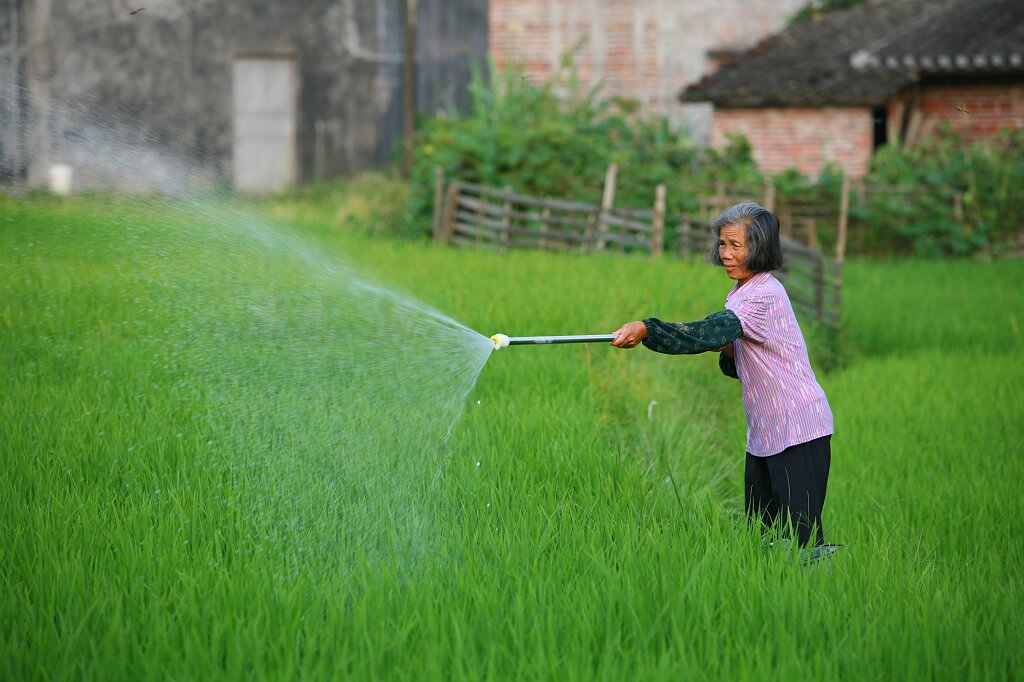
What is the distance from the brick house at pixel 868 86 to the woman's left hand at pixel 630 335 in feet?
47.8

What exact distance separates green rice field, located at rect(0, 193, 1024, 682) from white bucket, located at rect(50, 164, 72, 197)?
9883mm

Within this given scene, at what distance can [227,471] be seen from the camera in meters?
4.24

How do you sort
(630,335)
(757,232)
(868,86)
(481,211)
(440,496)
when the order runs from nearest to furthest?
(630,335) < (757,232) < (440,496) < (481,211) < (868,86)

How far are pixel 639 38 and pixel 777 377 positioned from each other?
17650 mm

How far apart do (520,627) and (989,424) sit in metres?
4.77

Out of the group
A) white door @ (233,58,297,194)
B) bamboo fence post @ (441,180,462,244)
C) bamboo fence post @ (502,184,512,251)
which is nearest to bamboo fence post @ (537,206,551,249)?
bamboo fence post @ (502,184,512,251)

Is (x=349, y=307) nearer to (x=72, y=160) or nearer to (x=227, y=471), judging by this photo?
(x=227, y=471)

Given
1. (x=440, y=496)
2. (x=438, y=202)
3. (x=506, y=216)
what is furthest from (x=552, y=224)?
(x=440, y=496)

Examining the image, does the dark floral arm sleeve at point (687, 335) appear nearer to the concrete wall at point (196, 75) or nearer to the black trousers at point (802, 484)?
the black trousers at point (802, 484)

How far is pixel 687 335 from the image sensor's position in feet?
12.2

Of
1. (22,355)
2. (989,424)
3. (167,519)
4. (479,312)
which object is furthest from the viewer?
(479,312)

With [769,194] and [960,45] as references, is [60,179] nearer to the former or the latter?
[769,194]

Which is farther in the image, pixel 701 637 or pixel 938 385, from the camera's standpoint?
pixel 938 385

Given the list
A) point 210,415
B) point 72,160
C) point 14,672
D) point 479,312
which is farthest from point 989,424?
point 72,160
